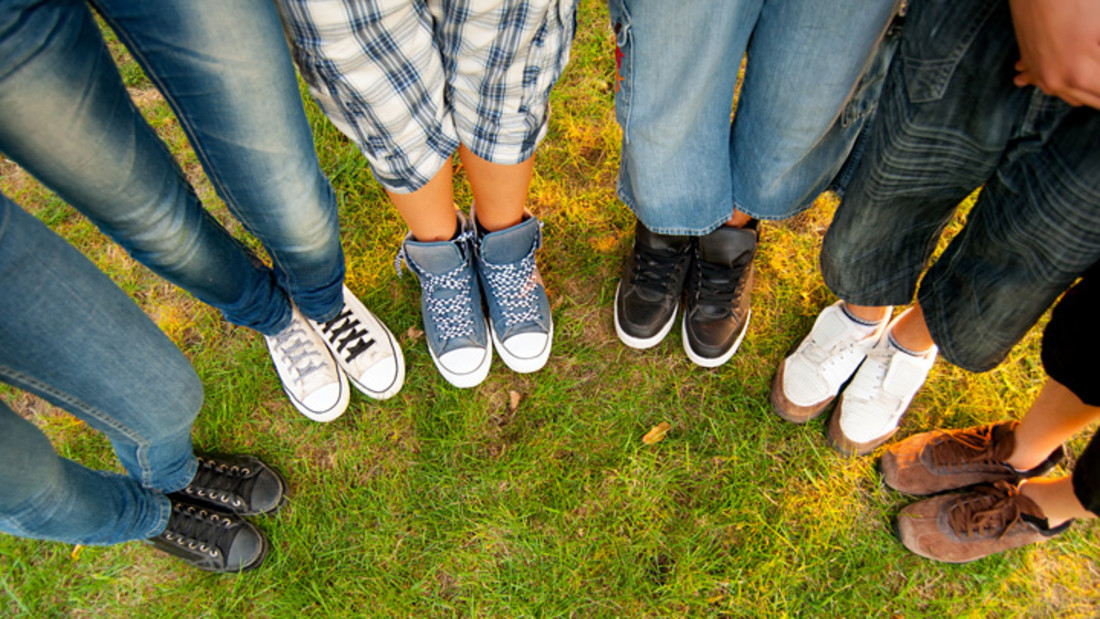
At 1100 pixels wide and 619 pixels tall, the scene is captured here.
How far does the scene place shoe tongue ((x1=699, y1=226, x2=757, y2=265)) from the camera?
6.18 ft

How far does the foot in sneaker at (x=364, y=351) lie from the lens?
202 cm

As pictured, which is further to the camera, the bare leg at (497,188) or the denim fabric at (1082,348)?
the bare leg at (497,188)

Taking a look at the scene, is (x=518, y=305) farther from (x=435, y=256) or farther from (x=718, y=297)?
(x=718, y=297)

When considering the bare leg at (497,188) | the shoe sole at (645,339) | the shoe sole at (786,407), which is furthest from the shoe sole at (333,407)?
the shoe sole at (786,407)

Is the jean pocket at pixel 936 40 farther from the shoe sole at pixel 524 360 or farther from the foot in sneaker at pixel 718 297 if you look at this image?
the shoe sole at pixel 524 360

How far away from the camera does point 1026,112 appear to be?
106cm

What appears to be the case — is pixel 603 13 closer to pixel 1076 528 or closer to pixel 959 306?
pixel 959 306

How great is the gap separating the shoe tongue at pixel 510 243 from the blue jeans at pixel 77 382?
93 centimetres

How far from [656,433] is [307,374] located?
1.24 m

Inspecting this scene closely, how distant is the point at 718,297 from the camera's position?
6.57ft

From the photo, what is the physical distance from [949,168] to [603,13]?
204cm

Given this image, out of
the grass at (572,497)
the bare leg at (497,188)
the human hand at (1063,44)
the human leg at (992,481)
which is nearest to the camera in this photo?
the human hand at (1063,44)

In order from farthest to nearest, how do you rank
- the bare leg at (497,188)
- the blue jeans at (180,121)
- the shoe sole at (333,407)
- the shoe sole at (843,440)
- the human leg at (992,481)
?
the shoe sole at (333,407)
the shoe sole at (843,440)
the bare leg at (497,188)
the human leg at (992,481)
the blue jeans at (180,121)

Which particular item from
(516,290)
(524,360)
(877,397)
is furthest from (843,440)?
(516,290)
